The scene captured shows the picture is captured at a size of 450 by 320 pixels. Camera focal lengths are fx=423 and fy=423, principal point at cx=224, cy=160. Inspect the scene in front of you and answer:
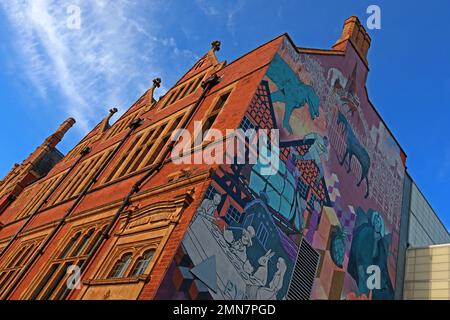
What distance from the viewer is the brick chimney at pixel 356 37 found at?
1984 cm

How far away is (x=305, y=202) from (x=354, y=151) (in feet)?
18.5

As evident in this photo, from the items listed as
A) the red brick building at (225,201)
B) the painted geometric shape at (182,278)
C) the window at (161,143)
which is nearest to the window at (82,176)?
the red brick building at (225,201)

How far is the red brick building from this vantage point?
10.4 m

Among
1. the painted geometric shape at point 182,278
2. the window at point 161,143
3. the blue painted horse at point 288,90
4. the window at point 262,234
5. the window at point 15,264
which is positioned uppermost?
the blue painted horse at point 288,90

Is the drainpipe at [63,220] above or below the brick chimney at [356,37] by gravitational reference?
below

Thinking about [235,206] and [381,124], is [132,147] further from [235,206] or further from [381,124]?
[381,124]

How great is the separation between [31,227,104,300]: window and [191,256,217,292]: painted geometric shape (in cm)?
430

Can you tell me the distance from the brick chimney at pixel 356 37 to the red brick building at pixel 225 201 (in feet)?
0.25

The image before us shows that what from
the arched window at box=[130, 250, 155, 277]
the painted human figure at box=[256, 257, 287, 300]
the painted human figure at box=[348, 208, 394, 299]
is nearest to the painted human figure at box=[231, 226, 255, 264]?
the painted human figure at box=[256, 257, 287, 300]

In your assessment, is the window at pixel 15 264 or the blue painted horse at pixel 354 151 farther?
the blue painted horse at pixel 354 151

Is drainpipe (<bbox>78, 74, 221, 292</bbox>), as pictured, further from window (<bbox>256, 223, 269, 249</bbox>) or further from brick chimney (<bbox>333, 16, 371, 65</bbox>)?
brick chimney (<bbox>333, 16, 371, 65</bbox>)

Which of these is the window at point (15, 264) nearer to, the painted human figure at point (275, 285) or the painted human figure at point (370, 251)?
the painted human figure at point (275, 285)

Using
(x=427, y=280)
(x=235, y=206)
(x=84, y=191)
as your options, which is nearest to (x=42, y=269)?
(x=84, y=191)
